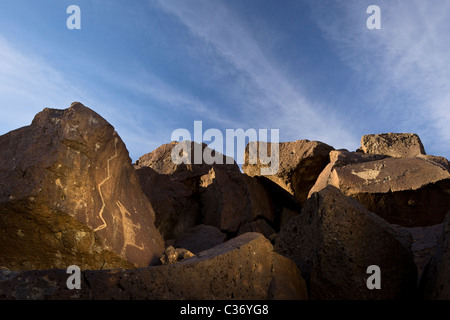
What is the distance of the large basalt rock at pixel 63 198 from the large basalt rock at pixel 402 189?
269cm

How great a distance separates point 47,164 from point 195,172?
3470 mm

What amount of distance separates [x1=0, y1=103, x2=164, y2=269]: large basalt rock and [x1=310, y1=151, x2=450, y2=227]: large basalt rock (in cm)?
269

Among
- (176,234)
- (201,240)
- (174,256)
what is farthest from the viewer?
(176,234)

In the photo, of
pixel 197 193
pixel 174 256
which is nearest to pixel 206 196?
pixel 197 193

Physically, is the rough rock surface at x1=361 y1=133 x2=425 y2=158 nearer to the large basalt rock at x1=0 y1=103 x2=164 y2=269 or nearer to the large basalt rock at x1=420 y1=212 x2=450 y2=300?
the large basalt rock at x1=420 y1=212 x2=450 y2=300

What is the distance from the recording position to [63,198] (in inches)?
116

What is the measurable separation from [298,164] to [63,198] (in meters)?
3.93

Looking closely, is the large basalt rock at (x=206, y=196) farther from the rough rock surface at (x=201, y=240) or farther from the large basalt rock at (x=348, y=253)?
the large basalt rock at (x=348, y=253)

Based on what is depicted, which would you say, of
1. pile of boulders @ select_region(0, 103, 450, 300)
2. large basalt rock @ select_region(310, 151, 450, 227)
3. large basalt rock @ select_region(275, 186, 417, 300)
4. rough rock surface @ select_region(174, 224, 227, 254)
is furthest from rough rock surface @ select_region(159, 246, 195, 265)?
large basalt rock @ select_region(310, 151, 450, 227)

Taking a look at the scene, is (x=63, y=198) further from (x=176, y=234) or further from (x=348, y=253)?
(x=176, y=234)

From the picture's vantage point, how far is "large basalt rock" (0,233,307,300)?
69.9 inches

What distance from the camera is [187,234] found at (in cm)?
486

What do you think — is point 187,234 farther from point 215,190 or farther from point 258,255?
point 258,255

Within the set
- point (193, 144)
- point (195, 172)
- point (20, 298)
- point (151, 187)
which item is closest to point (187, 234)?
point (151, 187)
